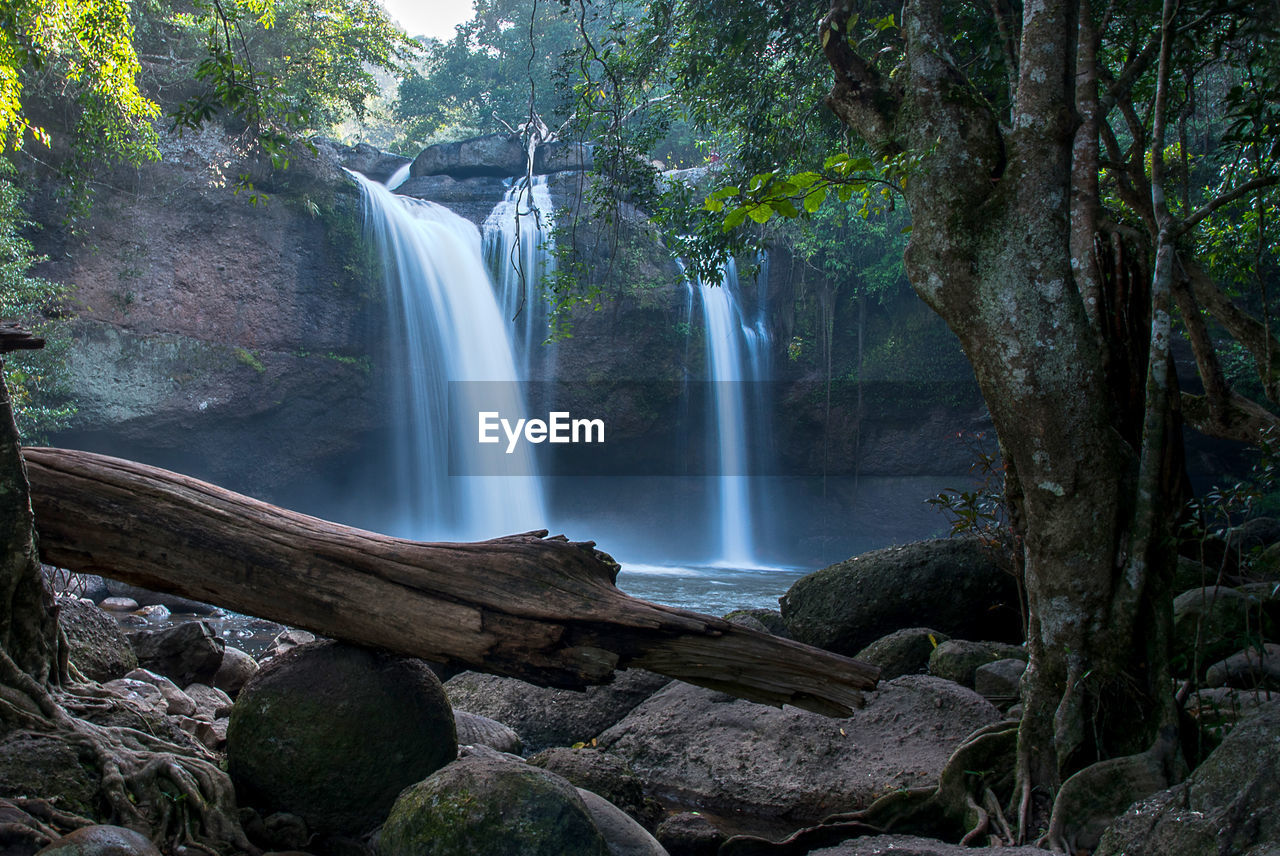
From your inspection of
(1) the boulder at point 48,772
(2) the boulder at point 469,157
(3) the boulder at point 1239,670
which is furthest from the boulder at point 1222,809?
(2) the boulder at point 469,157

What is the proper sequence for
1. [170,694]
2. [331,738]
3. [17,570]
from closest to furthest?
[17,570] < [331,738] < [170,694]

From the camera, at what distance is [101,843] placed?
7.75 feet

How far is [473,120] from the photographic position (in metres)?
27.3

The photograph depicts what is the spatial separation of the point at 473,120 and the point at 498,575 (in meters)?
26.8

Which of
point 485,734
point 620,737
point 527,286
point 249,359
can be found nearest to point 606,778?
point 485,734

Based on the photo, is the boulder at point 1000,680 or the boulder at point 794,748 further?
the boulder at point 1000,680

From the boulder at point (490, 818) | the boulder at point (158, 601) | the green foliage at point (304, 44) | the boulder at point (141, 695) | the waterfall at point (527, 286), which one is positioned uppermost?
the green foliage at point (304, 44)

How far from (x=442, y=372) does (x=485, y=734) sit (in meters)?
13.8

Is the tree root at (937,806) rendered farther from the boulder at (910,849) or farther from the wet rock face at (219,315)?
the wet rock face at (219,315)

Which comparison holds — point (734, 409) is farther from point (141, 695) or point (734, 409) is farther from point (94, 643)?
point (141, 695)

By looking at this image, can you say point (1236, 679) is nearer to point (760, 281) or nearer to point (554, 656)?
point (554, 656)

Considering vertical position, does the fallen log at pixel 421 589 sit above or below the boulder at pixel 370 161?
below

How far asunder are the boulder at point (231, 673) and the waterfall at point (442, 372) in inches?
491

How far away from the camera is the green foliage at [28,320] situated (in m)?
10.9
